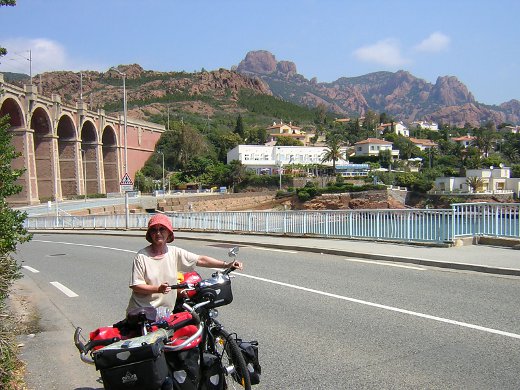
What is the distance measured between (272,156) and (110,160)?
34.6 metres

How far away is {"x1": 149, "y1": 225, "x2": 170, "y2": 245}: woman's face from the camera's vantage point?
4.54m

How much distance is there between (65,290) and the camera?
37.4 feet

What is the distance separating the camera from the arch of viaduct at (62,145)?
215ft

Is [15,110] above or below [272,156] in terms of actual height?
above

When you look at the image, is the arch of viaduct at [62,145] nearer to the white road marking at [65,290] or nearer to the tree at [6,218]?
the white road marking at [65,290]

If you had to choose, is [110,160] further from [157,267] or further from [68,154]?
[157,267]

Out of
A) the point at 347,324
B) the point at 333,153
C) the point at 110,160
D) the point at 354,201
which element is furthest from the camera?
the point at 333,153

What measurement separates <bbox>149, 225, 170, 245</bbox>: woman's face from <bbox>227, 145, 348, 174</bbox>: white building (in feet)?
341

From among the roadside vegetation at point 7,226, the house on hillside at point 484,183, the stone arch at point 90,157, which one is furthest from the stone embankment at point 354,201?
the roadside vegetation at point 7,226

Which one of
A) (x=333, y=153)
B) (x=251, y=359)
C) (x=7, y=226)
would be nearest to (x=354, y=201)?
(x=333, y=153)

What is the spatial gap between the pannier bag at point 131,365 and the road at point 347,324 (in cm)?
186

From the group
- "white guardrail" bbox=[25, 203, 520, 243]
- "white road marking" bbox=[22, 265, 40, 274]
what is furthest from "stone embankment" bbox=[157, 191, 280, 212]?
"white road marking" bbox=[22, 265, 40, 274]

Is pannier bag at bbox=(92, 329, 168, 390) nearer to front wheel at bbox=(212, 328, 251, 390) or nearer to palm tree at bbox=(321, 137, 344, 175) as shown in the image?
front wheel at bbox=(212, 328, 251, 390)

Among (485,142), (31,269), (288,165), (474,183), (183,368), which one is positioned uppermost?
(485,142)
